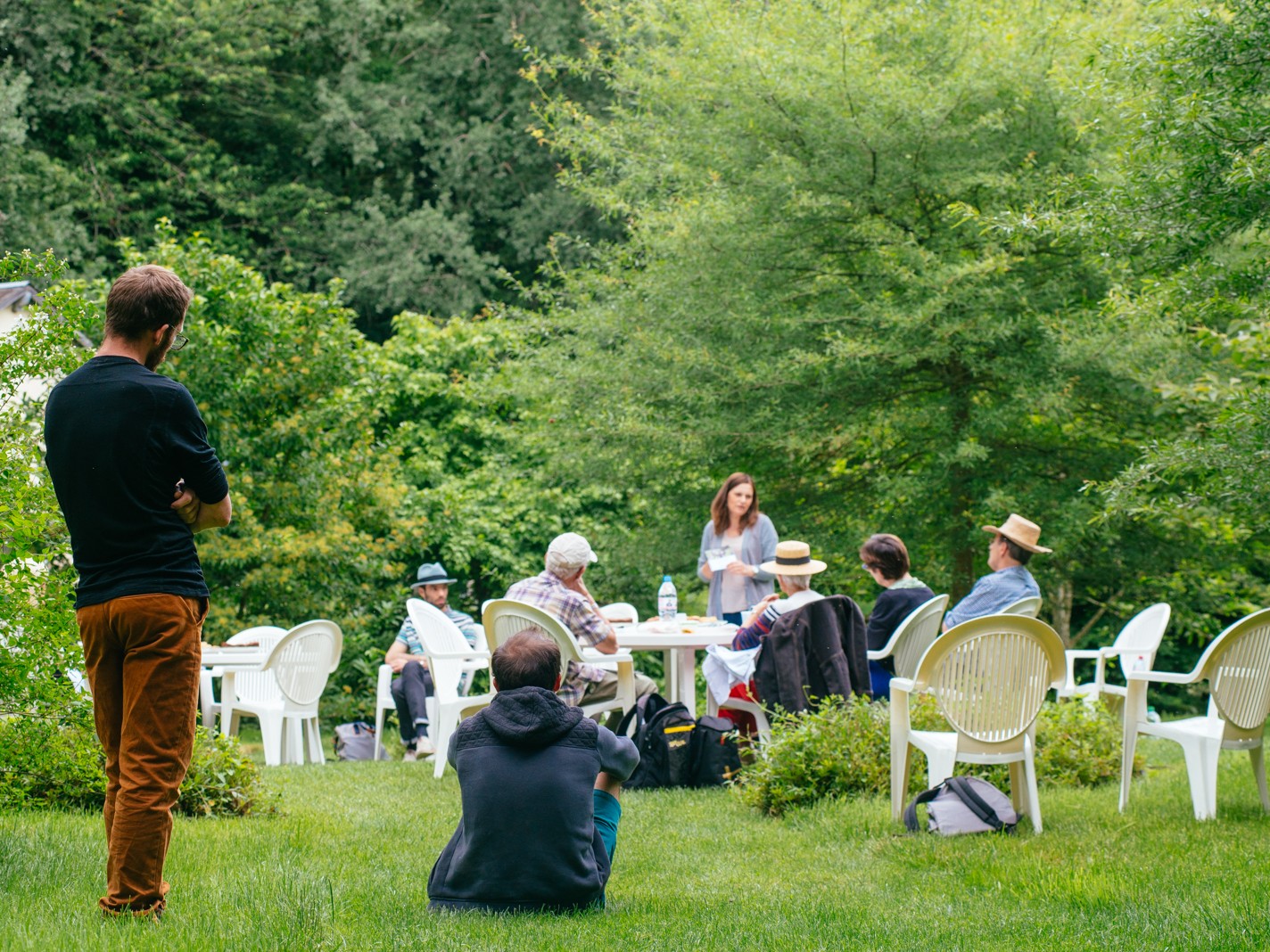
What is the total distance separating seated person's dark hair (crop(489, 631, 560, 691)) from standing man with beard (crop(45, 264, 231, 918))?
3.04ft

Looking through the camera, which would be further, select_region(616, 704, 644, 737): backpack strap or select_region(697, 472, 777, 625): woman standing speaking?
select_region(697, 472, 777, 625): woman standing speaking

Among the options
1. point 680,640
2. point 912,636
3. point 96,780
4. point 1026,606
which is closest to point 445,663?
point 680,640

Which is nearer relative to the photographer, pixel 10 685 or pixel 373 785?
Result: pixel 10 685

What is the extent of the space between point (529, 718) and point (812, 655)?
3.17 meters

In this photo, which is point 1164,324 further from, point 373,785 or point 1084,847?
point 373,785

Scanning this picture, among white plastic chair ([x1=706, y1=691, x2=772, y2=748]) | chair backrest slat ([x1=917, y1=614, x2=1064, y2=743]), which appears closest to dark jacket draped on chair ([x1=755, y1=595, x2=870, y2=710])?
white plastic chair ([x1=706, y1=691, x2=772, y2=748])

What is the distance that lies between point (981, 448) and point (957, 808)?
17.1ft

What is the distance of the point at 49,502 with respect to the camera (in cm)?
441

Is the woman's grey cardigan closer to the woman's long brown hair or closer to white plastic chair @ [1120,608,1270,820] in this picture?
the woman's long brown hair

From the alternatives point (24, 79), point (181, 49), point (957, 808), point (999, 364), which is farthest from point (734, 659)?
point (181, 49)

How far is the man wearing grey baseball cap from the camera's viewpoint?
696 centimetres

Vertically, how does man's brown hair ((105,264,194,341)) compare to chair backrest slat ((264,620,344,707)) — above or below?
above

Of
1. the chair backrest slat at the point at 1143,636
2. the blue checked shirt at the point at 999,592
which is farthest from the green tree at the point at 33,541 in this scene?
the chair backrest slat at the point at 1143,636

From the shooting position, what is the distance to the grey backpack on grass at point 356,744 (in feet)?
32.2
